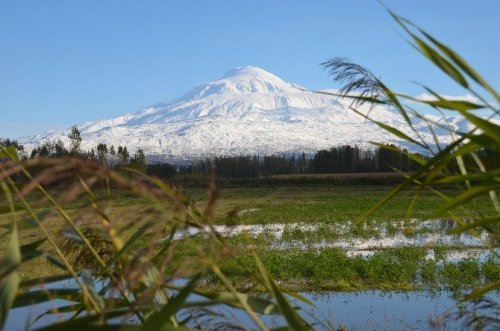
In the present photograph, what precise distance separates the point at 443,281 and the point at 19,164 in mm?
13823

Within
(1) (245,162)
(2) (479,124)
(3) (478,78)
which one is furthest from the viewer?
(1) (245,162)

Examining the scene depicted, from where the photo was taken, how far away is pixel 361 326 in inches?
420

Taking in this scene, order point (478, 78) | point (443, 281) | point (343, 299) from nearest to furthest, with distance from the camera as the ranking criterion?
point (478, 78), point (343, 299), point (443, 281)

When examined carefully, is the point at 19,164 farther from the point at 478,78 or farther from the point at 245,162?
the point at 245,162

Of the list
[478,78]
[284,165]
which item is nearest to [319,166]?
[284,165]

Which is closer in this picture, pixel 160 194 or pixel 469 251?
pixel 160 194

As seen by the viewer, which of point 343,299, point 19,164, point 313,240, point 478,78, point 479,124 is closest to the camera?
point 19,164

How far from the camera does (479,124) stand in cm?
110

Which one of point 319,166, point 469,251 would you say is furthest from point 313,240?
point 319,166

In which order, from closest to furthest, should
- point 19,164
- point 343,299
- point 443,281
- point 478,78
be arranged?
point 19,164, point 478,78, point 343,299, point 443,281

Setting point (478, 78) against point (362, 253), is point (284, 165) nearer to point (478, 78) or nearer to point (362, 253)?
point (362, 253)

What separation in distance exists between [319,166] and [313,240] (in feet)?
232

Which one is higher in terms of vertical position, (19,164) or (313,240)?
(19,164)

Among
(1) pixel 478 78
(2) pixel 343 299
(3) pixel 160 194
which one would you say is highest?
(1) pixel 478 78
